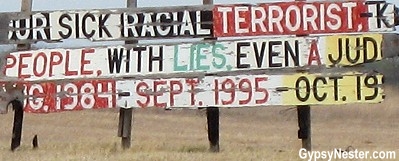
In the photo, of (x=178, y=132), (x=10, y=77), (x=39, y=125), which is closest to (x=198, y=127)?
(x=178, y=132)

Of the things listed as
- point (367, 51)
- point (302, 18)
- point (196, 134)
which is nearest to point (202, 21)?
point (302, 18)

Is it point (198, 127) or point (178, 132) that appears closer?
point (178, 132)

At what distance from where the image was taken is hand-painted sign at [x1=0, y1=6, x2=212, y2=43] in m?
13.1

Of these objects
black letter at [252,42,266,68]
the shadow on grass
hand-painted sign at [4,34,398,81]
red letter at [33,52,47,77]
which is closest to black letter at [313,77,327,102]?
hand-painted sign at [4,34,398,81]

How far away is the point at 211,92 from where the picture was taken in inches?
510

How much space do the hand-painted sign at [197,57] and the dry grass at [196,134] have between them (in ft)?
3.90

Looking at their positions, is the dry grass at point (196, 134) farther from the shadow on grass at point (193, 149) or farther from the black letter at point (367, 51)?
the black letter at point (367, 51)

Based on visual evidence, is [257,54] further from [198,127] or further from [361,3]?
[198,127]

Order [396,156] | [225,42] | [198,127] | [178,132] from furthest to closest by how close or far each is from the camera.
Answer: [198,127], [178,132], [225,42], [396,156]

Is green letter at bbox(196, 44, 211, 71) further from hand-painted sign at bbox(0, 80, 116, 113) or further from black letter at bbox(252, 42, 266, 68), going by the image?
hand-painted sign at bbox(0, 80, 116, 113)

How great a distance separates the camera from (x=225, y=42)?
509 inches

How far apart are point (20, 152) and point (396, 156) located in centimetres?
543

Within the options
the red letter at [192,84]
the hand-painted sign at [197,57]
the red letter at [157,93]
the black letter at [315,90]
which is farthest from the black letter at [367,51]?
the red letter at [157,93]

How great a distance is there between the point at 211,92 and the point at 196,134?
35.6ft
